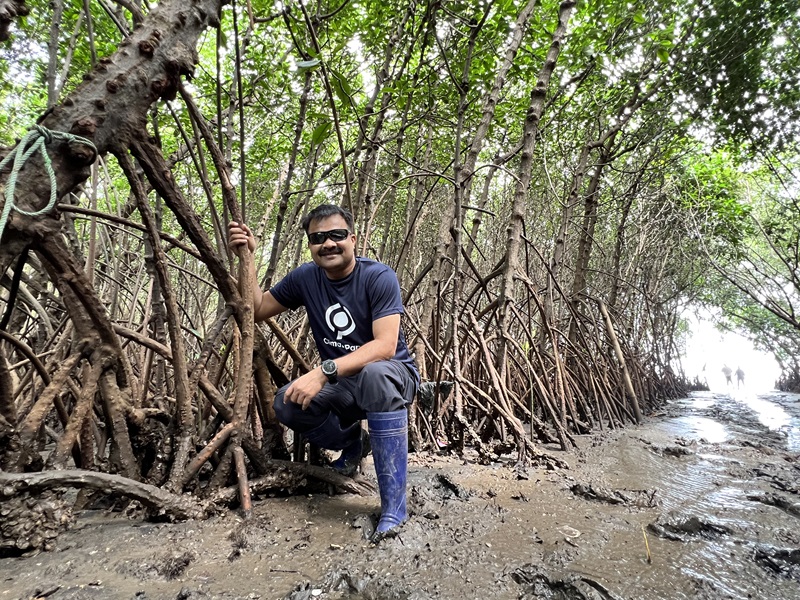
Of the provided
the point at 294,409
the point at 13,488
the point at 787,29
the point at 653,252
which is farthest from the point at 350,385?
the point at 653,252

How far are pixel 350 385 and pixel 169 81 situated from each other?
4.10 feet

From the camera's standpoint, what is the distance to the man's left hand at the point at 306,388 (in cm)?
166

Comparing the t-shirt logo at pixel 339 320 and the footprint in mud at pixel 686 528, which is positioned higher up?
the t-shirt logo at pixel 339 320

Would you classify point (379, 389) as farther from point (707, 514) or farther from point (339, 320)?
point (707, 514)

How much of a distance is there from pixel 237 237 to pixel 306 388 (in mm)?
702

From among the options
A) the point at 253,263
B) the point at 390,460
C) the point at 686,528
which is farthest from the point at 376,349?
the point at 686,528

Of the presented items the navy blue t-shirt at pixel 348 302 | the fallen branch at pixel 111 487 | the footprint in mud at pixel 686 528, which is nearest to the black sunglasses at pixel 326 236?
the navy blue t-shirt at pixel 348 302

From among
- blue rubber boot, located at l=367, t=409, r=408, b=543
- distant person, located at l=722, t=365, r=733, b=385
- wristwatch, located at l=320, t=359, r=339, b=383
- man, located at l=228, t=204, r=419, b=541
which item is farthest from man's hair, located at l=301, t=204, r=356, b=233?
distant person, located at l=722, t=365, r=733, b=385

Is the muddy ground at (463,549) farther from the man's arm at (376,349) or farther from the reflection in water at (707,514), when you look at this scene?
the man's arm at (376,349)

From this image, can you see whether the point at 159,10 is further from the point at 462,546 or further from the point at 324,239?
the point at 462,546

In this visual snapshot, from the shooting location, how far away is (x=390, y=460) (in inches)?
66.7

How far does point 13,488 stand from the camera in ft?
4.28

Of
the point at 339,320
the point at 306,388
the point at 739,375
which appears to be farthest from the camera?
the point at 739,375

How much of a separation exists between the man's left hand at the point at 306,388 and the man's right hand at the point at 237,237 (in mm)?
610
